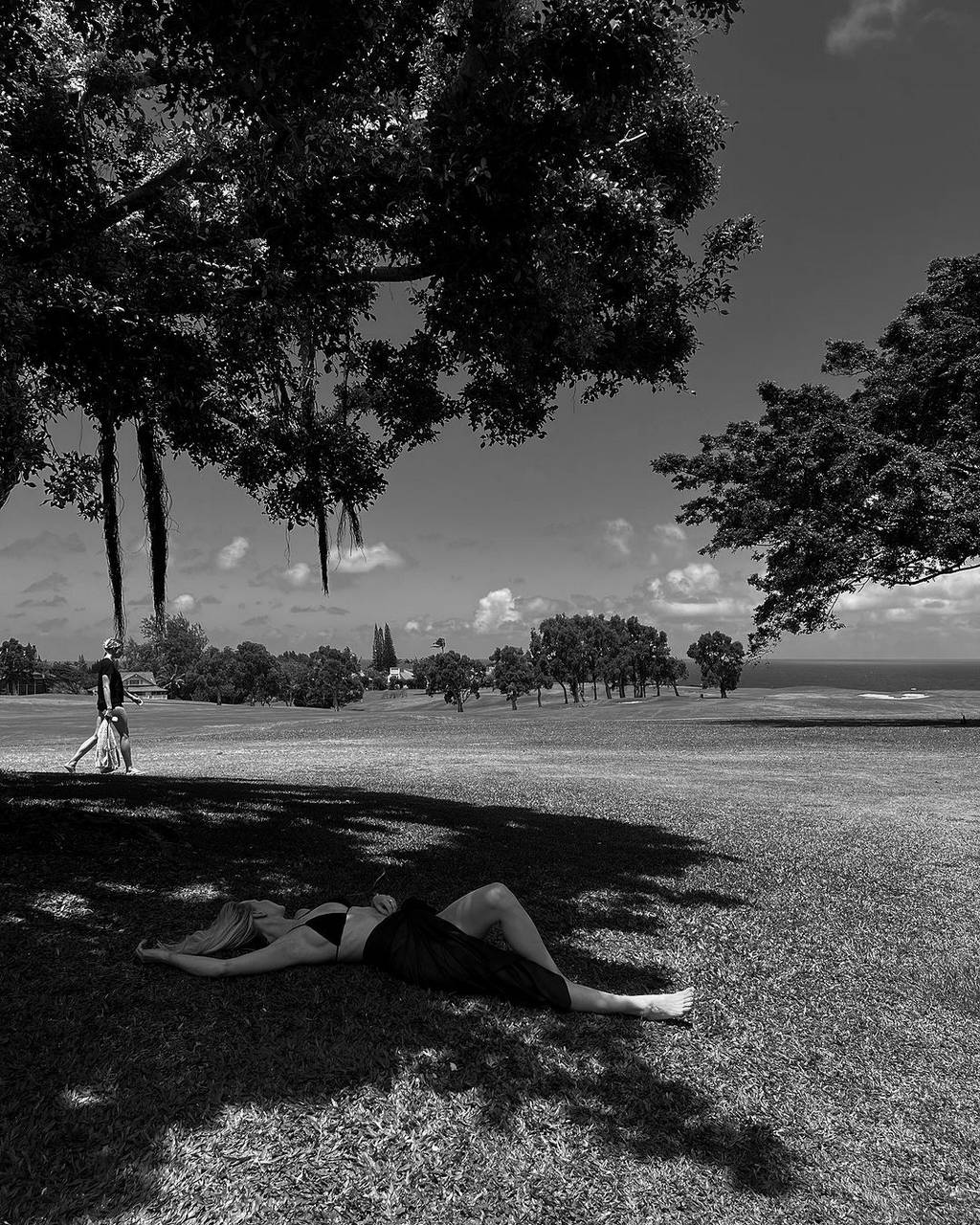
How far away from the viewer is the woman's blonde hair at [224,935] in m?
5.20

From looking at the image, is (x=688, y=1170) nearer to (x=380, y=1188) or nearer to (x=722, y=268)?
(x=380, y=1188)

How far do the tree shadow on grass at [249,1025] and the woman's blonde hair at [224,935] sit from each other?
222mm

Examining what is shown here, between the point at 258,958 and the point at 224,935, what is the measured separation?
0.33m

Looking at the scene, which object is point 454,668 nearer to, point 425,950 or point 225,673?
point 225,673

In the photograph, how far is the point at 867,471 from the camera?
2683 cm

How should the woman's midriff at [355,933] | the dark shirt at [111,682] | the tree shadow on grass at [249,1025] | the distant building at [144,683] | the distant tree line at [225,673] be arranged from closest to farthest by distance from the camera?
the tree shadow on grass at [249,1025]
the woman's midriff at [355,933]
the dark shirt at [111,682]
the distant building at [144,683]
the distant tree line at [225,673]

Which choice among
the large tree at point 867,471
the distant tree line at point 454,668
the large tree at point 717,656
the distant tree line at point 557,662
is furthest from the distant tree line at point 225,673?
the large tree at point 867,471

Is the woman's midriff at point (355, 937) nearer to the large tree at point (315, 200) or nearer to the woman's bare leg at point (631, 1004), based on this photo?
the woman's bare leg at point (631, 1004)

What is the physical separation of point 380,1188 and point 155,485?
7.79 m

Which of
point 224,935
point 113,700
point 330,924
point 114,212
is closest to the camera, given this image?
point 224,935

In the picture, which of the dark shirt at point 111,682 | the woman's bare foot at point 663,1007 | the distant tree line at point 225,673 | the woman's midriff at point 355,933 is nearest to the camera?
the woman's bare foot at point 663,1007

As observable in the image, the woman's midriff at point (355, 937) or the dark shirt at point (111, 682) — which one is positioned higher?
the dark shirt at point (111, 682)

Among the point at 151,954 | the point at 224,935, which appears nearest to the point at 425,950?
the point at 224,935

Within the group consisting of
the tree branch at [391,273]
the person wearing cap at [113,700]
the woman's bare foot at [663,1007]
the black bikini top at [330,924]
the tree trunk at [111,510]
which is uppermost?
the tree branch at [391,273]
